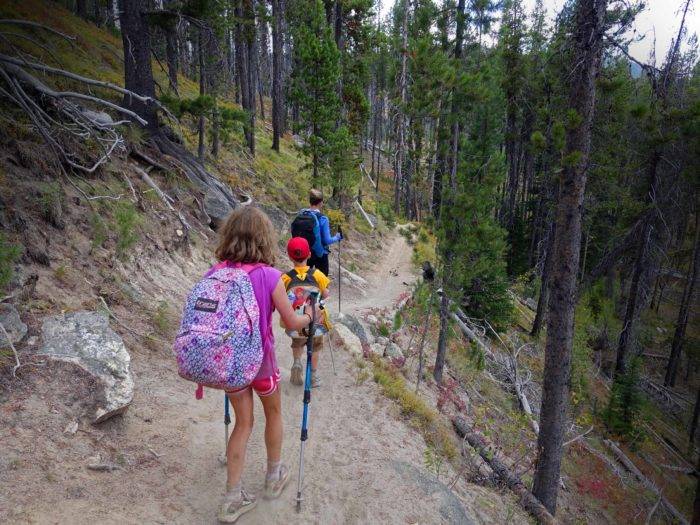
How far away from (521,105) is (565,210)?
23982mm

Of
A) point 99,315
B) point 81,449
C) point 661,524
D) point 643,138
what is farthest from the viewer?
point 643,138

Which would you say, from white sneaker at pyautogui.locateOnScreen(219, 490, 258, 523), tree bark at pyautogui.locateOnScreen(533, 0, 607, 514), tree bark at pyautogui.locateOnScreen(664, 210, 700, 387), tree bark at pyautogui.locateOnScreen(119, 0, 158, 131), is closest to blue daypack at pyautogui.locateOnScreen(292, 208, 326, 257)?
white sneaker at pyautogui.locateOnScreen(219, 490, 258, 523)

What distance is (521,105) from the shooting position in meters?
27.2

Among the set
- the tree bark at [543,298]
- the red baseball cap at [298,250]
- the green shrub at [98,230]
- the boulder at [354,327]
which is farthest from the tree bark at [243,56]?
the tree bark at [543,298]

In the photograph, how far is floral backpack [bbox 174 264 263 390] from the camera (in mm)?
2695

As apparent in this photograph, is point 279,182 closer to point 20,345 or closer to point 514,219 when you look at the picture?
point 20,345

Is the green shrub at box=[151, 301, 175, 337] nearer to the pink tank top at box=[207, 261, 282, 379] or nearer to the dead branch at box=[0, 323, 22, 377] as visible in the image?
the dead branch at box=[0, 323, 22, 377]

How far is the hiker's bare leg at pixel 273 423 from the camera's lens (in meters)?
3.20

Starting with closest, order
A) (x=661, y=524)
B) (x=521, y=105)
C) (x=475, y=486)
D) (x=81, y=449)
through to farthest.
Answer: (x=81, y=449) → (x=475, y=486) → (x=661, y=524) → (x=521, y=105)

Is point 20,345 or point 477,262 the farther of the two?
point 477,262

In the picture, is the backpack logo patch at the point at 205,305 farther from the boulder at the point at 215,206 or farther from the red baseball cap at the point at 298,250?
the boulder at the point at 215,206

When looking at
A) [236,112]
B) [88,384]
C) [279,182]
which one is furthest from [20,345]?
[279,182]

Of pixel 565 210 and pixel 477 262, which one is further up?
pixel 565 210

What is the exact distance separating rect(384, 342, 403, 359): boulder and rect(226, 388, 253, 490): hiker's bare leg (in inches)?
247
